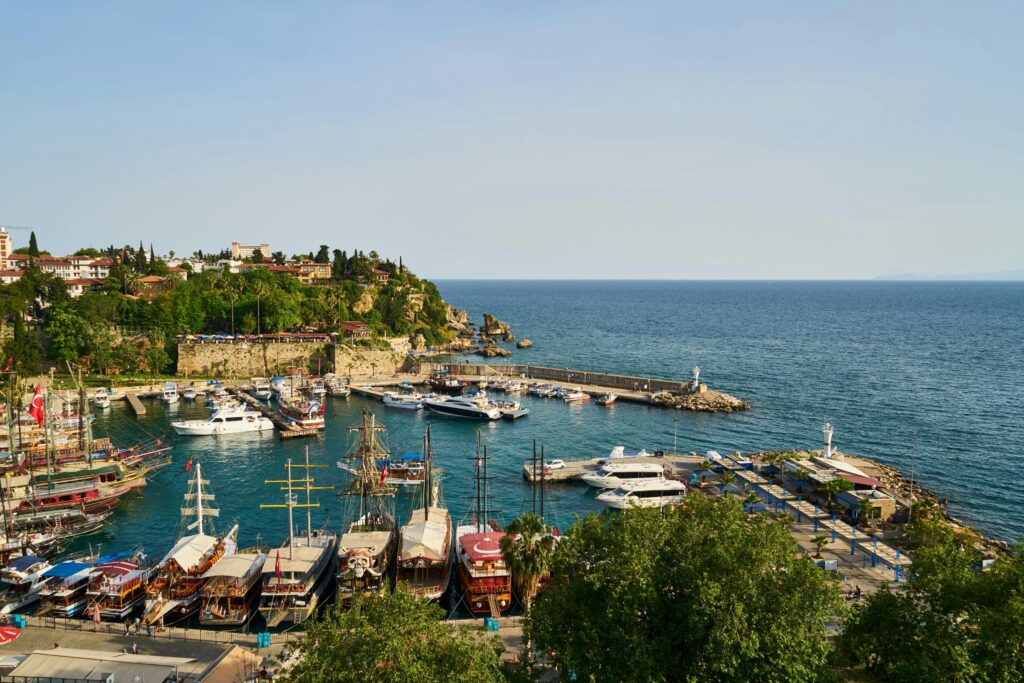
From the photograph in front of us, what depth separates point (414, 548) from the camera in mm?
34438

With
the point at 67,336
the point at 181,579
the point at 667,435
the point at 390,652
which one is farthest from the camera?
the point at 67,336

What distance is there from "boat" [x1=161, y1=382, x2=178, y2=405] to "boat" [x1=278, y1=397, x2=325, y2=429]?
1504 cm

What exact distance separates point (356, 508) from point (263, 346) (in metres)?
57.9

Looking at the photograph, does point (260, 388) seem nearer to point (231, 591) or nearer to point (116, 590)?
point (116, 590)

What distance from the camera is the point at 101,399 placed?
77812mm

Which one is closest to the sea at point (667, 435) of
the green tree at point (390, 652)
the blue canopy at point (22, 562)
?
the blue canopy at point (22, 562)

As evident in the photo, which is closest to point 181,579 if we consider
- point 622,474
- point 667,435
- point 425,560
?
point 425,560

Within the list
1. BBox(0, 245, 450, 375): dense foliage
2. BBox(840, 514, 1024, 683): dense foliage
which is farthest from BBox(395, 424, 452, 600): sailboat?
BBox(0, 245, 450, 375): dense foliage

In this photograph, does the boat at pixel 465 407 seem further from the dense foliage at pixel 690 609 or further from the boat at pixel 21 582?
the dense foliage at pixel 690 609

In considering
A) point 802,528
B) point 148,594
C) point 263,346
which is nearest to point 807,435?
point 802,528

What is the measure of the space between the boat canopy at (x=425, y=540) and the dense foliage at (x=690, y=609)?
42.0 ft

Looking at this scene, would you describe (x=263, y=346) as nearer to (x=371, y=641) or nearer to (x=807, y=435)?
(x=807, y=435)

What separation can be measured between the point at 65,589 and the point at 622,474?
3781 centimetres

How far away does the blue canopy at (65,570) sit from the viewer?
34469 mm
